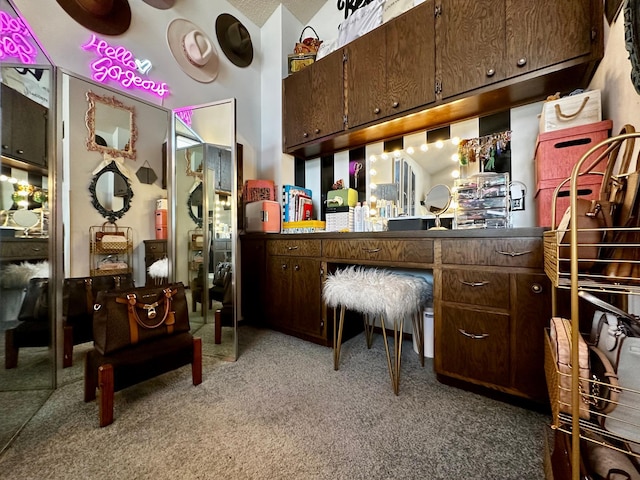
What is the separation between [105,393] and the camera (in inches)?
44.5

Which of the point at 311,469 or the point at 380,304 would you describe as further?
the point at 380,304

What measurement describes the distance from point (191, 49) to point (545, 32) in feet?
8.00

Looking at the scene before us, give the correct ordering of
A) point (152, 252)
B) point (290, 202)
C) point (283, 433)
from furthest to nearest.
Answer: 1. point (290, 202)
2. point (152, 252)
3. point (283, 433)

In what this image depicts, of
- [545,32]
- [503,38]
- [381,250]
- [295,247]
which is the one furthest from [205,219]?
[545,32]

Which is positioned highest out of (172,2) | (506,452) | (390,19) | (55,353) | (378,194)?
(172,2)

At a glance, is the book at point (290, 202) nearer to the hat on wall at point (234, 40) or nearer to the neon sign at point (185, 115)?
the neon sign at point (185, 115)

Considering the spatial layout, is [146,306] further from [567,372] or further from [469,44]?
[469,44]

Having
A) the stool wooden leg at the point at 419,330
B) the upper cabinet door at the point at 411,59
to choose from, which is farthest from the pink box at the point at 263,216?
the stool wooden leg at the point at 419,330

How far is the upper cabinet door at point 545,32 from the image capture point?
1.27 m

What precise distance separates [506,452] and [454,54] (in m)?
2.04

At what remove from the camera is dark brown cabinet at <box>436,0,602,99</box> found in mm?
1286

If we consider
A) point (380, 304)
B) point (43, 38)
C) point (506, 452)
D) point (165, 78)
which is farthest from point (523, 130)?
point (43, 38)

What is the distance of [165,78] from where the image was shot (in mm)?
2066

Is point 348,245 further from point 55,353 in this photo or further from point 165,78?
point 165,78
